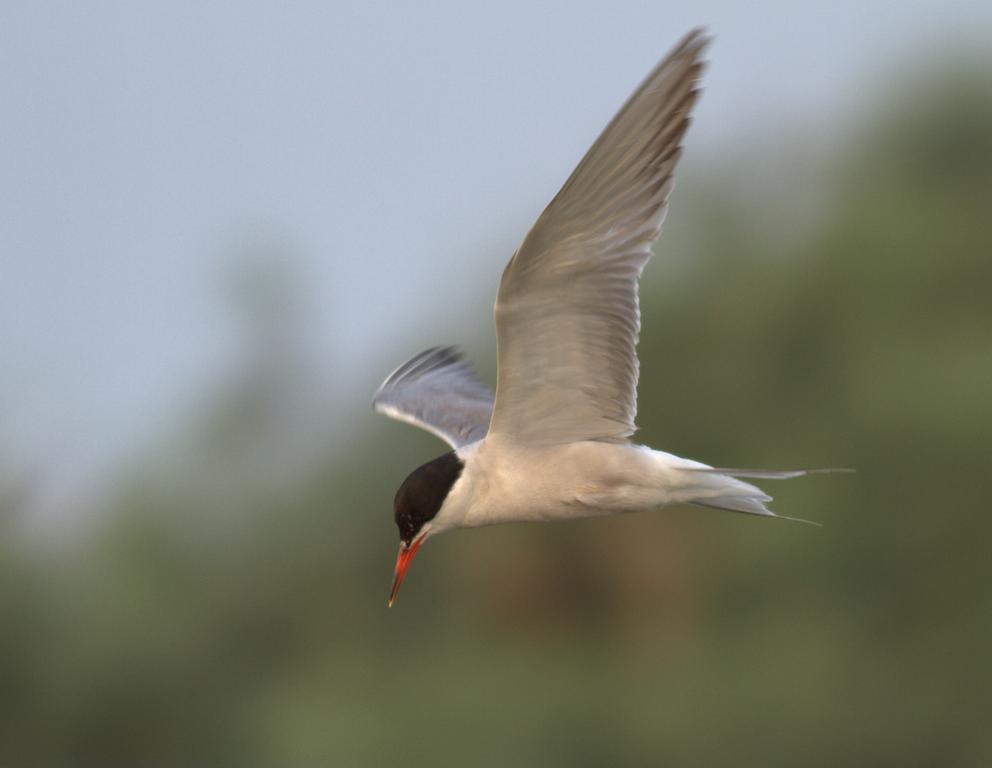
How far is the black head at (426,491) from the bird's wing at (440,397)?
592 mm

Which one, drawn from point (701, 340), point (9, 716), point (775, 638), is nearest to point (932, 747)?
point (775, 638)

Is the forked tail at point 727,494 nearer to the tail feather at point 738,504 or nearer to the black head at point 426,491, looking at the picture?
the tail feather at point 738,504

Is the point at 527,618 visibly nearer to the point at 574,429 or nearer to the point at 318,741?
the point at 318,741

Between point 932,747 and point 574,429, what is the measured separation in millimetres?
12142

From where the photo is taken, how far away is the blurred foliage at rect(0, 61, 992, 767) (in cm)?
1571

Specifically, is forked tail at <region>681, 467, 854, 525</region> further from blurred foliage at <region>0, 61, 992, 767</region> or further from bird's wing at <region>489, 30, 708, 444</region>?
blurred foliage at <region>0, 61, 992, 767</region>

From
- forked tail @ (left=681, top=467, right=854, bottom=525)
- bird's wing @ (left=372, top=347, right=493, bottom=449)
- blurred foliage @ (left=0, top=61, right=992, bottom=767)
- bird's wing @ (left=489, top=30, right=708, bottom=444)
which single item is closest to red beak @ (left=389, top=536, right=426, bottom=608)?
bird's wing @ (left=489, top=30, right=708, bottom=444)

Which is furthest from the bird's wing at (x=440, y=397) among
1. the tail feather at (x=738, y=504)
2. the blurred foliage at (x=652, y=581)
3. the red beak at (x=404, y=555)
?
the blurred foliage at (x=652, y=581)

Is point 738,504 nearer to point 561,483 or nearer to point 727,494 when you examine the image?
point 727,494

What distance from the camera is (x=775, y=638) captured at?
645 inches

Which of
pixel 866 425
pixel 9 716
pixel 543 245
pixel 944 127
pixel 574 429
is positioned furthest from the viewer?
pixel 944 127

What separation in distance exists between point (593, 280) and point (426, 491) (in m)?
0.76

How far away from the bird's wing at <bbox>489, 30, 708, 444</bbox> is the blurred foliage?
10.4m

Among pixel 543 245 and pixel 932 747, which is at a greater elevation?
pixel 543 245
